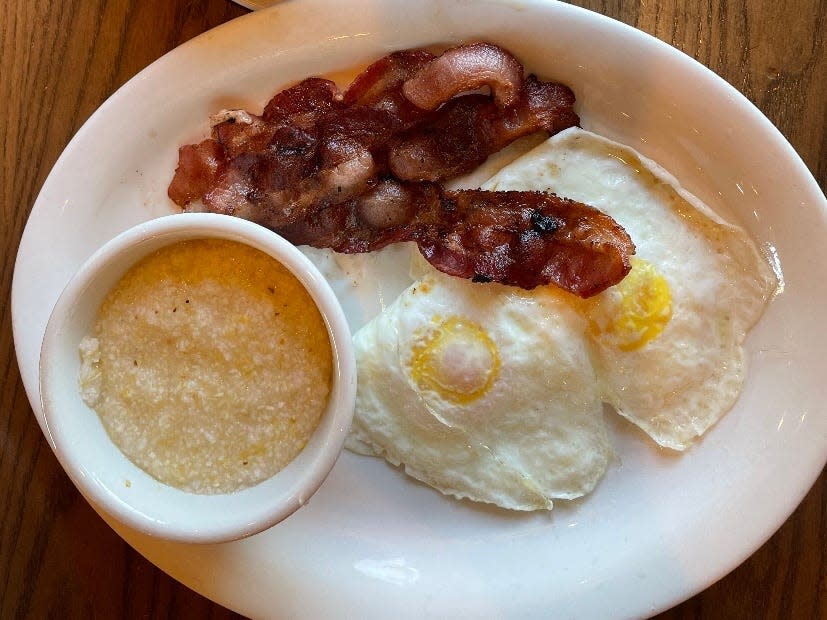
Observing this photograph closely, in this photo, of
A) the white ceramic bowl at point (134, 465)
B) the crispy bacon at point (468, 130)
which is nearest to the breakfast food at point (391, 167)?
the crispy bacon at point (468, 130)

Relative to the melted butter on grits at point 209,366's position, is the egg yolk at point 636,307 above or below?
above

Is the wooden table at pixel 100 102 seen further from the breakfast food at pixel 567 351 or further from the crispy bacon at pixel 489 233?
the crispy bacon at pixel 489 233

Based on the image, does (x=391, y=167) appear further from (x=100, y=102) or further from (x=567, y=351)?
(x=100, y=102)

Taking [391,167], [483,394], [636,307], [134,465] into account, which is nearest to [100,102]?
[391,167]

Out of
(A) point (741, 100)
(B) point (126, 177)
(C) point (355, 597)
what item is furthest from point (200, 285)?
(A) point (741, 100)

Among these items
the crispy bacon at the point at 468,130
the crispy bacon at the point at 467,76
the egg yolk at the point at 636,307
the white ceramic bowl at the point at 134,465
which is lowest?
the white ceramic bowl at the point at 134,465

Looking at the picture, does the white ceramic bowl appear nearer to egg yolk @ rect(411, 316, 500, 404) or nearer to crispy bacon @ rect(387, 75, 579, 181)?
egg yolk @ rect(411, 316, 500, 404)

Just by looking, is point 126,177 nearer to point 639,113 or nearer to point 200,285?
point 200,285
